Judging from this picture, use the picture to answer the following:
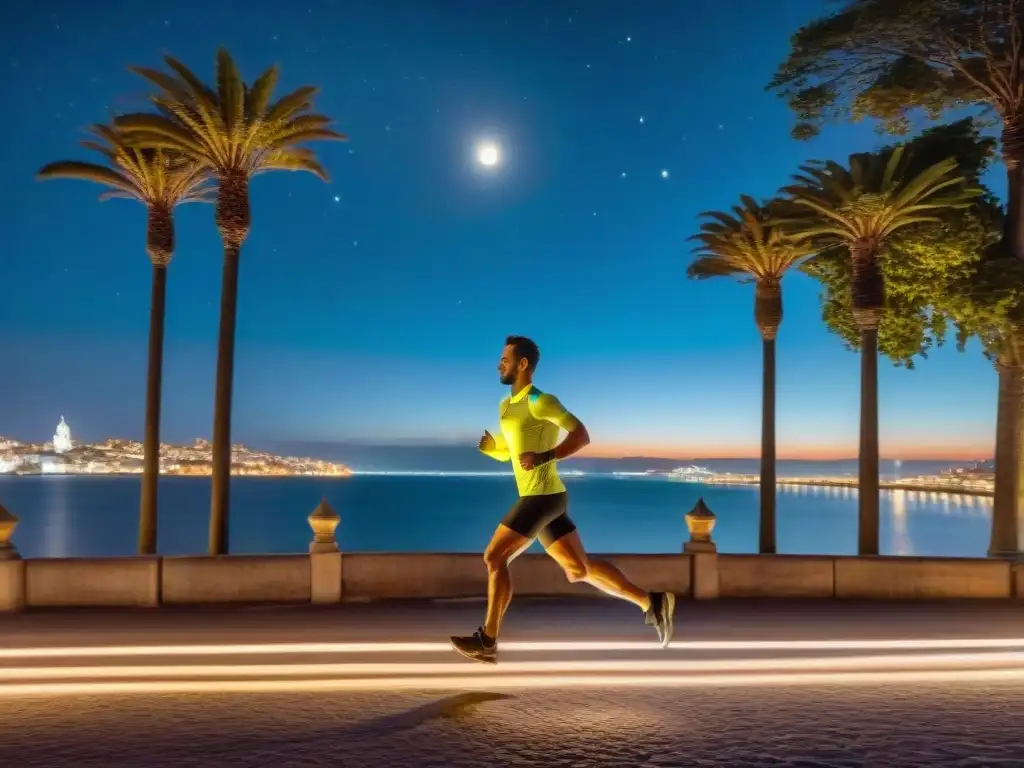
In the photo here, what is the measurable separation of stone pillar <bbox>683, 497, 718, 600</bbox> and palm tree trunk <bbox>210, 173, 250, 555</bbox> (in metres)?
8.91

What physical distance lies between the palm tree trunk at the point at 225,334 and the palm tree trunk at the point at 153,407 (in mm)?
1476

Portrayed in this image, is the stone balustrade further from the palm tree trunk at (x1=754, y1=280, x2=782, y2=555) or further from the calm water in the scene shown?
the calm water

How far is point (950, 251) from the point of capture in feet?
A: 60.0

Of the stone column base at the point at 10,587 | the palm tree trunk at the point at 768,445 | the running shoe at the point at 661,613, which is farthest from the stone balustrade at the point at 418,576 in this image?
the palm tree trunk at the point at 768,445

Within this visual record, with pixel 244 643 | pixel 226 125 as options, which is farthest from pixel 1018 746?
pixel 226 125

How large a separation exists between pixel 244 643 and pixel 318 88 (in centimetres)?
1279

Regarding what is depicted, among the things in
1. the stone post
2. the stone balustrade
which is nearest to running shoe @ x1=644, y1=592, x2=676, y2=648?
the stone balustrade

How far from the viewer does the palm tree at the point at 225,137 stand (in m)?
17.5

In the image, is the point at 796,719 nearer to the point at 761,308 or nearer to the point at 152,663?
the point at 152,663

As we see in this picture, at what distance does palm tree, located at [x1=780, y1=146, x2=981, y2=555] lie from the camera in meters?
17.8

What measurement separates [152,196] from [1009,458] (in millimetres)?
16971

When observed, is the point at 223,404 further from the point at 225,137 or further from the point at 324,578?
the point at 324,578

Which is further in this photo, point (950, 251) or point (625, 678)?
point (950, 251)

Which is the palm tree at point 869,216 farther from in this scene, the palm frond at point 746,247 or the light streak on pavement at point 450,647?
the light streak on pavement at point 450,647
